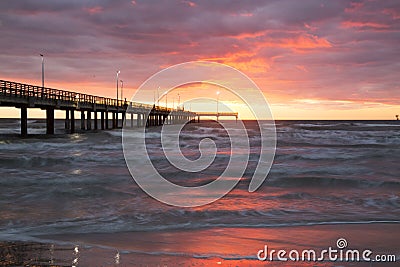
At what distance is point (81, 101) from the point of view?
143ft

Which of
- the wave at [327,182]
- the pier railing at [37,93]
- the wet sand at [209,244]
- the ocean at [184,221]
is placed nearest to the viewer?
the wet sand at [209,244]

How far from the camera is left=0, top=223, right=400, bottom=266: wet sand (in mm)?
4879

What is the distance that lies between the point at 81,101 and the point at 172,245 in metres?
40.4

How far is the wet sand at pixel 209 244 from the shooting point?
488cm

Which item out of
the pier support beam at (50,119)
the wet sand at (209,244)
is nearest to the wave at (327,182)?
the wet sand at (209,244)

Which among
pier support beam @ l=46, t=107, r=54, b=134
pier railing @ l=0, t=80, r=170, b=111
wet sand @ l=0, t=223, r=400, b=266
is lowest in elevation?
wet sand @ l=0, t=223, r=400, b=266

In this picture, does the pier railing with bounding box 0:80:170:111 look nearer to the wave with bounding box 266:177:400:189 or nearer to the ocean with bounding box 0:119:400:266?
the ocean with bounding box 0:119:400:266

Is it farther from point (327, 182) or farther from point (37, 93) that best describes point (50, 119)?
point (327, 182)

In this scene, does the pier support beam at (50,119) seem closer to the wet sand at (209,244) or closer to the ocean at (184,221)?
the ocean at (184,221)

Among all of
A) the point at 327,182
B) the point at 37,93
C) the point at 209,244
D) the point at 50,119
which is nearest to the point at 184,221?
the point at 209,244

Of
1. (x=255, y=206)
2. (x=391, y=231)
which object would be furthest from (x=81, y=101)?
(x=391, y=231)

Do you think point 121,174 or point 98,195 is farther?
point 121,174

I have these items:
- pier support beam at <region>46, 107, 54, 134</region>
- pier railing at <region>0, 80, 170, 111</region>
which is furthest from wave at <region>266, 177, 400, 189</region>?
pier support beam at <region>46, 107, 54, 134</region>

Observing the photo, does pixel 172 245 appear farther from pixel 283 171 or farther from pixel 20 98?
pixel 20 98
